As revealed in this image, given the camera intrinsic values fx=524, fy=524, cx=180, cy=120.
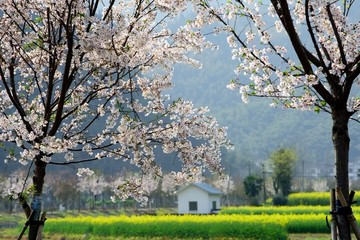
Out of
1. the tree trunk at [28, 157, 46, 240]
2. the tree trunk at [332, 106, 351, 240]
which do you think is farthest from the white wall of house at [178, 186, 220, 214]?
the tree trunk at [28, 157, 46, 240]

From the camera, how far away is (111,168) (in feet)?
398

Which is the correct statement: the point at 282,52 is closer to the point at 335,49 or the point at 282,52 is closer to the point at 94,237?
the point at 335,49

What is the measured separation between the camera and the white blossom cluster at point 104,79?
5824 millimetres

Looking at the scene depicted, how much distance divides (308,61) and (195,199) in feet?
155

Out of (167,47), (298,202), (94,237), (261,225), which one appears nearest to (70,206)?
(298,202)

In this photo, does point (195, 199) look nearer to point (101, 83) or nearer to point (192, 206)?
point (192, 206)

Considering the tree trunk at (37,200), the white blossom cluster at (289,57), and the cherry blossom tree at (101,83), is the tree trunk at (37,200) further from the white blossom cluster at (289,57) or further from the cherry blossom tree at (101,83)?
the white blossom cluster at (289,57)

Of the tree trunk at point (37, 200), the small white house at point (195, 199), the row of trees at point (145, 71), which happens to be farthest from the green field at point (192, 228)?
the small white house at point (195, 199)

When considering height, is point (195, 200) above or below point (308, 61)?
above

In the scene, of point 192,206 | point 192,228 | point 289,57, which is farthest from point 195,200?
point 289,57

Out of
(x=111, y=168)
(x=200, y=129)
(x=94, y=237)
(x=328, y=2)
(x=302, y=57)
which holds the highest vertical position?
(x=111, y=168)

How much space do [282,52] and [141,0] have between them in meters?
2.02

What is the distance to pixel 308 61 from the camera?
20.0ft

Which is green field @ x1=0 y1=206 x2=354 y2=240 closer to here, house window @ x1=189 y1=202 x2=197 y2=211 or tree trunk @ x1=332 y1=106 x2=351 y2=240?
tree trunk @ x1=332 y1=106 x2=351 y2=240
